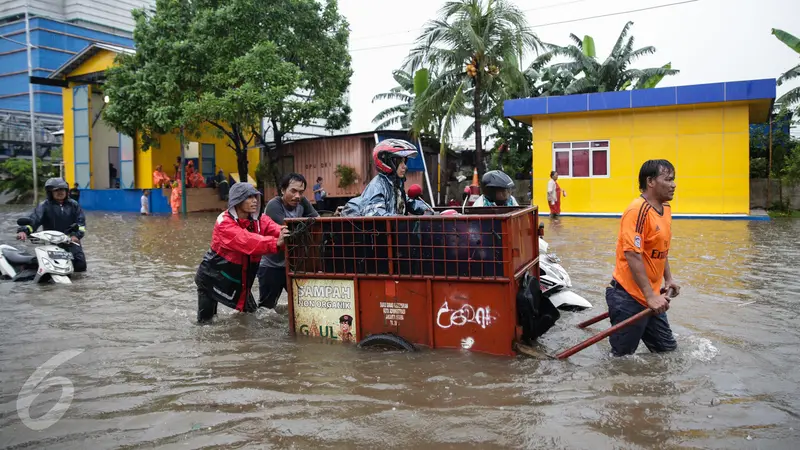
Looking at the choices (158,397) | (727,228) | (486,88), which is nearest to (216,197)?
(486,88)

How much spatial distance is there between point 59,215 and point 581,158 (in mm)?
16914

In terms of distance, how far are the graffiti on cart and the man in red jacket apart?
1723mm

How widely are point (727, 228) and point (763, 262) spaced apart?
21.2 feet

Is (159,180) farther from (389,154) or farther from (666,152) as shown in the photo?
(389,154)

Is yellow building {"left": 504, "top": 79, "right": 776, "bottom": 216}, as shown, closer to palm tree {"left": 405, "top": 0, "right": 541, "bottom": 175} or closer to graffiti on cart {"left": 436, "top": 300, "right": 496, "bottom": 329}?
palm tree {"left": 405, "top": 0, "right": 541, "bottom": 175}

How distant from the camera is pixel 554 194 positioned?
18500 mm

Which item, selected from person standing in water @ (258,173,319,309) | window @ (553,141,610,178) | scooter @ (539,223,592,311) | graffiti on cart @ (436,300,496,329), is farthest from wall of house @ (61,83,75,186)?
graffiti on cart @ (436,300,496,329)

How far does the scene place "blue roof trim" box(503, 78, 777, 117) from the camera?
17188mm

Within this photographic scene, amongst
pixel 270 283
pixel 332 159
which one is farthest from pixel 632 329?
pixel 332 159

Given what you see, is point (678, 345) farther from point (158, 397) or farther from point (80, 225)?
point (80, 225)

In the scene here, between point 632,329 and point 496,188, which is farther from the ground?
point 496,188

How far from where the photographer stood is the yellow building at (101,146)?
2800 centimetres

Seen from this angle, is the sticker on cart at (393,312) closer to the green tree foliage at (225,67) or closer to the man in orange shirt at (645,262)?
the man in orange shirt at (645,262)

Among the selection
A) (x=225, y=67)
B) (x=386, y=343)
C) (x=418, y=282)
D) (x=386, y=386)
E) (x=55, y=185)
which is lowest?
(x=386, y=386)
